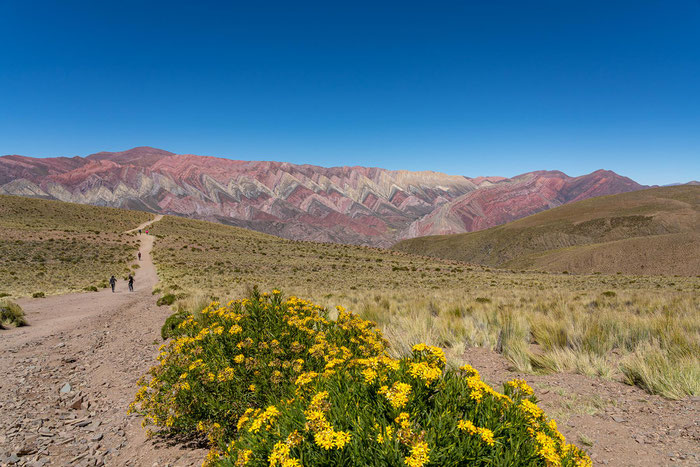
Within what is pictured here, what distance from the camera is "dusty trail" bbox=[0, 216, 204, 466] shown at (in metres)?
4.40

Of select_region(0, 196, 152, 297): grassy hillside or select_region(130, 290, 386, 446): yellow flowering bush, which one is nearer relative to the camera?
select_region(130, 290, 386, 446): yellow flowering bush

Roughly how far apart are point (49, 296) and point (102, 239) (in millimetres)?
38095

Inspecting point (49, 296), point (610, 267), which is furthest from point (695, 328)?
point (610, 267)

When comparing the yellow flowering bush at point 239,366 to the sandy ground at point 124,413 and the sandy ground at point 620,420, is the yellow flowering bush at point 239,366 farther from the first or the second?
the sandy ground at point 620,420

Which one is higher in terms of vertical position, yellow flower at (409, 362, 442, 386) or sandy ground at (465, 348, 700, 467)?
yellow flower at (409, 362, 442, 386)

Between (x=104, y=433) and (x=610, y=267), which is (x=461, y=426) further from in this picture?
(x=610, y=267)

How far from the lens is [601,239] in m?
124

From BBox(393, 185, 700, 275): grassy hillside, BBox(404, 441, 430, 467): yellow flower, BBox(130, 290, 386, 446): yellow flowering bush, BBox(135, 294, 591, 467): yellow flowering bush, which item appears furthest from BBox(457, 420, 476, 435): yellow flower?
BBox(393, 185, 700, 275): grassy hillside

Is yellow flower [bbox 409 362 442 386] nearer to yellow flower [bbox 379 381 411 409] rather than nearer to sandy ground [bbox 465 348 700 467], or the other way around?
yellow flower [bbox 379 381 411 409]

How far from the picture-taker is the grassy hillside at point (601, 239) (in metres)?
69.2

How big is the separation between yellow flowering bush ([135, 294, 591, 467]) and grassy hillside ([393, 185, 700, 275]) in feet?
280

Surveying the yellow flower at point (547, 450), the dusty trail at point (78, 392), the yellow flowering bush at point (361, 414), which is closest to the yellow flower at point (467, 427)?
the yellow flowering bush at point (361, 414)

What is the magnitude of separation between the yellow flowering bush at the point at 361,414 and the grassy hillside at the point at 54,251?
84.1 ft

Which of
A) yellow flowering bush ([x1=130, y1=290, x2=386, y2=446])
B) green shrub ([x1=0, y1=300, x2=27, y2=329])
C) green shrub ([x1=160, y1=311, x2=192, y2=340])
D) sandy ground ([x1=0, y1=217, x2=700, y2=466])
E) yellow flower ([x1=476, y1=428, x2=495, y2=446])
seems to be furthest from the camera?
green shrub ([x1=0, y1=300, x2=27, y2=329])
